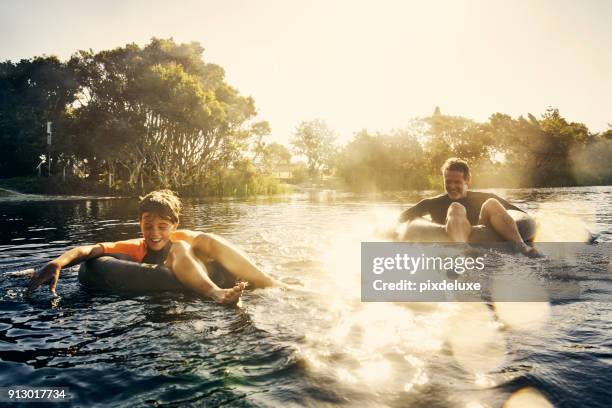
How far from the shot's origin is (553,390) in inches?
87.5

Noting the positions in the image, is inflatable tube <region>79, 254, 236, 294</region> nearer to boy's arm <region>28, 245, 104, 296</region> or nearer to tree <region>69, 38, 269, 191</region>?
boy's arm <region>28, 245, 104, 296</region>

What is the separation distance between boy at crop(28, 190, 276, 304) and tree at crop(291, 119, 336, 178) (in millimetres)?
55369

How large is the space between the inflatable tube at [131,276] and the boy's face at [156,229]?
0.36 m

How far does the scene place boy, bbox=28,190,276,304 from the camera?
427 centimetres

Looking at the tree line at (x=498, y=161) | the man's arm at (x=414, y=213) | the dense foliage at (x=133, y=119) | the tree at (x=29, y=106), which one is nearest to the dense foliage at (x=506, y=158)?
the tree line at (x=498, y=161)

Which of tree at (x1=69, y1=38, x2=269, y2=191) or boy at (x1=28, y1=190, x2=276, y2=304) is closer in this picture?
boy at (x1=28, y1=190, x2=276, y2=304)

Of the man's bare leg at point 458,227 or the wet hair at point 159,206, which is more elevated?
the wet hair at point 159,206

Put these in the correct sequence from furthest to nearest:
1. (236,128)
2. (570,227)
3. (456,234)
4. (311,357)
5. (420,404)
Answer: (236,128)
(570,227)
(456,234)
(311,357)
(420,404)

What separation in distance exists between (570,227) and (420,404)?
636 cm

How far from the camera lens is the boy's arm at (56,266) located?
422cm

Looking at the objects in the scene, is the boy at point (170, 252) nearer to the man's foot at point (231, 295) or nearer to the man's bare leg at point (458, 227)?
the man's foot at point (231, 295)

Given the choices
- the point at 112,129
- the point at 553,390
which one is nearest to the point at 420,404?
the point at 553,390

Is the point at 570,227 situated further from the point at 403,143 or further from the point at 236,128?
the point at 403,143

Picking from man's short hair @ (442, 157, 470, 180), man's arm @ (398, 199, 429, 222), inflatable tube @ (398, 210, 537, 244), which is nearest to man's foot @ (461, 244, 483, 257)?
inflatable tube @ (398, 210, 537, 244)
